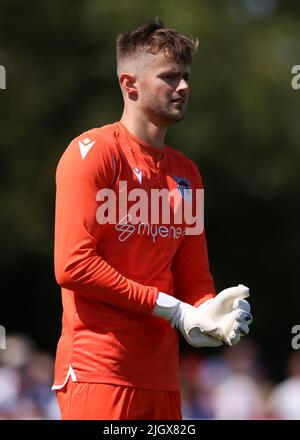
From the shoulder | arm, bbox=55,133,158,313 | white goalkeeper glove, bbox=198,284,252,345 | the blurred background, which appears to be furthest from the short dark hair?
the blurred background

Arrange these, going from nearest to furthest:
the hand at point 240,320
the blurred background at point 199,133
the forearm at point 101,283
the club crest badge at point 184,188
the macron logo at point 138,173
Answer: the forearm at point 101,283, the hand at point 240,320, the macron logo at point 138,173, the club crest badge at point 184,188, the blurred background at point 199,133

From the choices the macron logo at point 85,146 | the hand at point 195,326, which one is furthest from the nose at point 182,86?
the hand at point 195,326

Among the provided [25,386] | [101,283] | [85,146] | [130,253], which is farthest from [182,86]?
[25,386]

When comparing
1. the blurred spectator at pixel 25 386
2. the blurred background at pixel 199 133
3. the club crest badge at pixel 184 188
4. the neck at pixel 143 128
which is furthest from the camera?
the blurred background at pixel 199 133

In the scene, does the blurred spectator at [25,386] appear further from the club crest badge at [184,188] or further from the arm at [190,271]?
the club crest badge at [184,188]

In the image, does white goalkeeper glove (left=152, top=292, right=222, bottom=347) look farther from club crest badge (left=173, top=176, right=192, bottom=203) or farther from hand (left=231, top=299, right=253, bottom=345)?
club crest badge (left=173, top=176, right=192, bottom=203)

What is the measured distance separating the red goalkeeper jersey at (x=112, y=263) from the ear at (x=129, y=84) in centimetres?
19

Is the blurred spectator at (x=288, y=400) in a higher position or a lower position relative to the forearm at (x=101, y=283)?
lower

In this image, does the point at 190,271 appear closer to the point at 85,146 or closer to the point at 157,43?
the point at 85,146

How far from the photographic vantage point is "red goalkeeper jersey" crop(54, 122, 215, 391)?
5.30m

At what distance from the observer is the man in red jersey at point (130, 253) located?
5.33 metres

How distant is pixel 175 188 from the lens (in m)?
5.80

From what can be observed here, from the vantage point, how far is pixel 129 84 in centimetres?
574

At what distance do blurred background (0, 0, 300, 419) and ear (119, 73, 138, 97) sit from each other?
10.1 m
